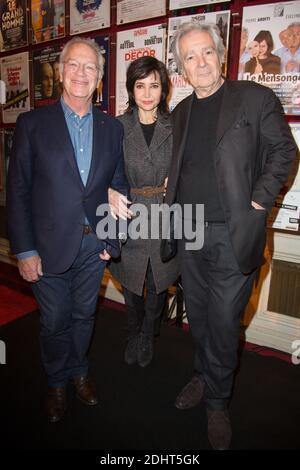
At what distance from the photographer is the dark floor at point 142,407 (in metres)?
1.80

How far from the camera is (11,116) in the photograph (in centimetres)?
415

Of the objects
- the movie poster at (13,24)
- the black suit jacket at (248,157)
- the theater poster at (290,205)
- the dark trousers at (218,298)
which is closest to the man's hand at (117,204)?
the dark trousers at (218,298)

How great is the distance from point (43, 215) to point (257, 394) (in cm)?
165

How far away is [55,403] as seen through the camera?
193 centimetres

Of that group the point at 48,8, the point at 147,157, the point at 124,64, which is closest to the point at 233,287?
the point at 147,157

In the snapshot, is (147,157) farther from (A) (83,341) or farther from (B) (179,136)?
(A) (83,341)

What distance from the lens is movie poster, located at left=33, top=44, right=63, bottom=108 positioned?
3.63m

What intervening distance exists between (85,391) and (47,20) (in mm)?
3503

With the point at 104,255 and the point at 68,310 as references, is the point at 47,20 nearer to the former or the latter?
the point at 104,255

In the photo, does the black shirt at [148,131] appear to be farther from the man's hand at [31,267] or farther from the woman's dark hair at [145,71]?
the man's hand at [31,267]

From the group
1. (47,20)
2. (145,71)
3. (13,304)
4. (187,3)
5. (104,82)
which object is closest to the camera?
(145,71)

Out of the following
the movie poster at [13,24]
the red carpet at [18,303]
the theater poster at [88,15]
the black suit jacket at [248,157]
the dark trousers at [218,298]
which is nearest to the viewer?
the black suit jacket at [248,157]

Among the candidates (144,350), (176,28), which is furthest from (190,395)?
(176,28)

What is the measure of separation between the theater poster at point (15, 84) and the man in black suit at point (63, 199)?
2.55m
